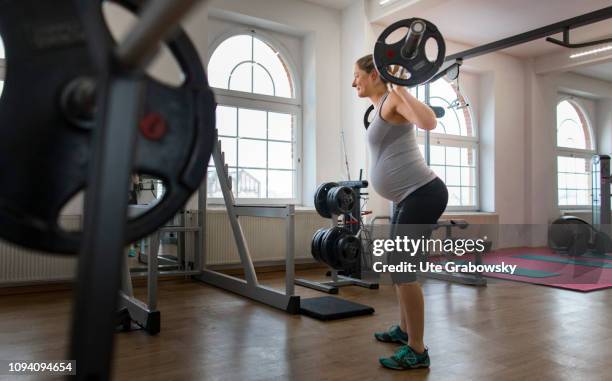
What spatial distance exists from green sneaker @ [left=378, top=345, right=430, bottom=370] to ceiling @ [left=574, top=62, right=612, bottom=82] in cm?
734

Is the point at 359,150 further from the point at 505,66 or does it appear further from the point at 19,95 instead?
the point at 19,95

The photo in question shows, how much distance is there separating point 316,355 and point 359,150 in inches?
128

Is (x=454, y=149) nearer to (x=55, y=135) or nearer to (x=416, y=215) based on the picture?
(x=416, y=215)

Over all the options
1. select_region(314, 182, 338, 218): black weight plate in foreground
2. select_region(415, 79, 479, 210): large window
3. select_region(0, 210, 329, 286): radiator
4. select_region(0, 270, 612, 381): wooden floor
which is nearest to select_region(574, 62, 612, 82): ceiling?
select_region(415, 79, 479, 210): large window

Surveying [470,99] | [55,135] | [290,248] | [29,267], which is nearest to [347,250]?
[290,248]

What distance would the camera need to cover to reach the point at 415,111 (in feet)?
5.76

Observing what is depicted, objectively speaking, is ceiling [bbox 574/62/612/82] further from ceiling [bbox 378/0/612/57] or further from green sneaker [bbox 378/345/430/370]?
green sneaker [bbox 378/345/430/370]

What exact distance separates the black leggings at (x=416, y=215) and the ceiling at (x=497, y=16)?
340 centimetres

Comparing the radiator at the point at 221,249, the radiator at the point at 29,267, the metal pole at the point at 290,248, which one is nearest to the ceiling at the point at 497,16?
the radiator at the point at 221,249

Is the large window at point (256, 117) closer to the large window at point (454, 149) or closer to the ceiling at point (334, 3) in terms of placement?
the ceiling at point (334, 3)

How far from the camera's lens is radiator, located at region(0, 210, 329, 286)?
3.46 metres

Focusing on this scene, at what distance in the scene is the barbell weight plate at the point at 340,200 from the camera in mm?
3680

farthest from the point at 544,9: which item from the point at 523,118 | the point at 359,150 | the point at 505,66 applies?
the point at 359,150

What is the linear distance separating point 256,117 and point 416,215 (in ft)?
11.4
